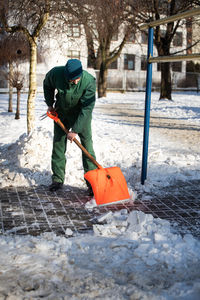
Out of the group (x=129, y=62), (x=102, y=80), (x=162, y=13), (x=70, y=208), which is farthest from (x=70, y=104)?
(x=129, y=62)

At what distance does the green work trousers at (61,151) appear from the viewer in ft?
16.1

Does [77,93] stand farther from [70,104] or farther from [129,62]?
[129,62]

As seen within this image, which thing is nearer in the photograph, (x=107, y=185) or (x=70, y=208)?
(x=70, y=208)

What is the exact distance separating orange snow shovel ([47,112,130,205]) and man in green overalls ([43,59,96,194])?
193 mm

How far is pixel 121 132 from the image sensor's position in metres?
9.84

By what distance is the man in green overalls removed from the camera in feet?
14.6

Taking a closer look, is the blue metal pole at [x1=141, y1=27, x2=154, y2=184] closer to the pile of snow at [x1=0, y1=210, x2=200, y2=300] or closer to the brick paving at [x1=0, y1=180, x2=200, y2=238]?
the brick paving at [x1=0, y1=180, x2=200, y2=238]

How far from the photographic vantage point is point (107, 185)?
4535mm

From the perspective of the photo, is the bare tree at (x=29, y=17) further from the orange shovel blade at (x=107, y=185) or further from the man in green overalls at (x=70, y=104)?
the orange shovel blade at (x=107, y=185)

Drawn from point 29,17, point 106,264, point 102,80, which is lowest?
point 106,264

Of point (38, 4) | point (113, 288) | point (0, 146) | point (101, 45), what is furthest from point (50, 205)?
point (101, 45)

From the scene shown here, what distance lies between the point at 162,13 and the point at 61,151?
16.4 m

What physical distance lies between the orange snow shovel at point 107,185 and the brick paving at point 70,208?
0.09 meters

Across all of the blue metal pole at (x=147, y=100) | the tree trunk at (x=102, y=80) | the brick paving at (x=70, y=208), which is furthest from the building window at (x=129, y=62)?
the brick paving at (x=70, y=208)
